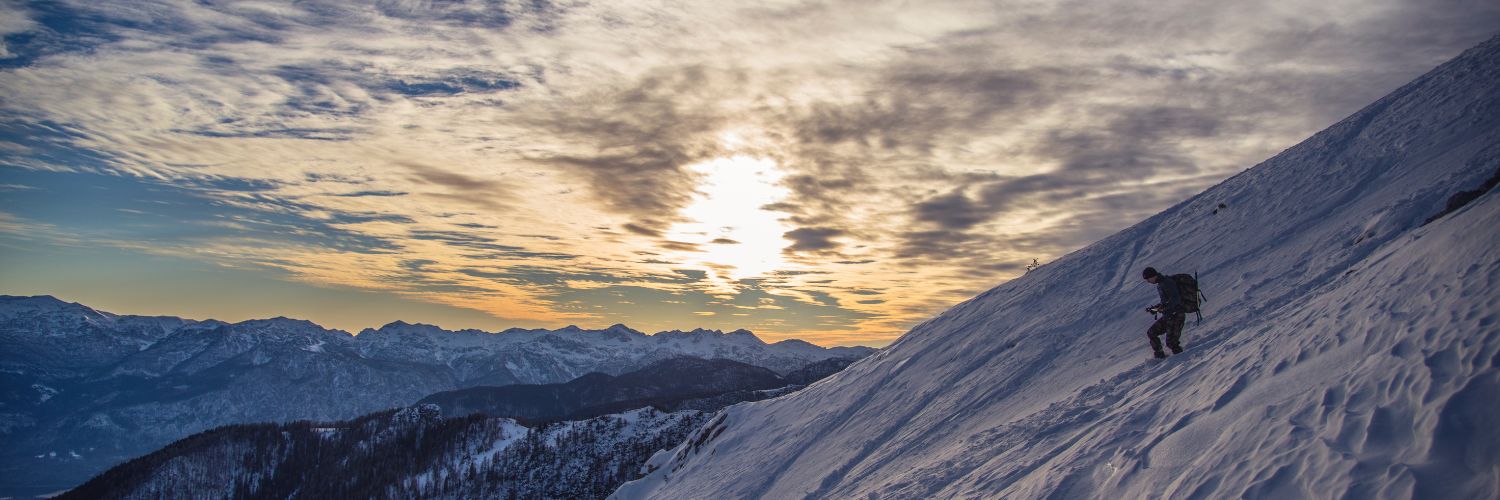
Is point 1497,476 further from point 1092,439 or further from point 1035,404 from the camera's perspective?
point 1035,404

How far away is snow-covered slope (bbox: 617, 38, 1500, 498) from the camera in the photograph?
898 centimetres

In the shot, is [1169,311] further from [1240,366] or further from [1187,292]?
[1240,366]

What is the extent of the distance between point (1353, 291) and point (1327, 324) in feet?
6.64

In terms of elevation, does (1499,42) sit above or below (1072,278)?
above

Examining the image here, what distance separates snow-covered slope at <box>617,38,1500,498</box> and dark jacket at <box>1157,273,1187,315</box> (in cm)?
110

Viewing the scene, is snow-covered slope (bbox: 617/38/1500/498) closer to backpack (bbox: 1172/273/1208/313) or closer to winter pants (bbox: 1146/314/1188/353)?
winter pants (bbox: 1146/314/1188/353)

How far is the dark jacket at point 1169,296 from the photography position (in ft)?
55.3

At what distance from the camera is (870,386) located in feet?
102

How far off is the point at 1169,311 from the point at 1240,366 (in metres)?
4.02

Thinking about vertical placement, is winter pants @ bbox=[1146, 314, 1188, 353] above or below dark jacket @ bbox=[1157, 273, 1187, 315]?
below

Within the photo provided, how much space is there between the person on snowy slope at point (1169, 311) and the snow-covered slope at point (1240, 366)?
497 millimetres

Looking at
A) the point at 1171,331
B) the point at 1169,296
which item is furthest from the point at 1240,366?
the point at 1171,331

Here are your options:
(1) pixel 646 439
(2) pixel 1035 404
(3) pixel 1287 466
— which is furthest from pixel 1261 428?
(1) pixel 646 439

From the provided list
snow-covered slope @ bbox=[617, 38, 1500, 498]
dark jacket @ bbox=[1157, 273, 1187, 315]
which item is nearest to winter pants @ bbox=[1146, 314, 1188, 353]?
dark jacket @ bbox=[1157, 273, 1187, 315]
